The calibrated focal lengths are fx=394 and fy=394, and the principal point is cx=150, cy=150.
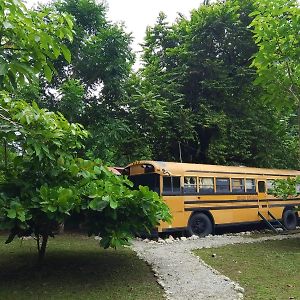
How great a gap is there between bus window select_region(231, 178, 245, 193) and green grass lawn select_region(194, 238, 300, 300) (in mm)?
2965

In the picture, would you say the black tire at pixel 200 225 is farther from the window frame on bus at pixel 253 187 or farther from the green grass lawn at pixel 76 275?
the green grass lawn at pixel 76 275

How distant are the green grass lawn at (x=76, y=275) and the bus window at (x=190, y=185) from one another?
3.58 m

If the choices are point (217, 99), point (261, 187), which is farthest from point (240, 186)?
point (217, 99)

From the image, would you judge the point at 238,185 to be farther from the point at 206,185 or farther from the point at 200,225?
the point at 200,225

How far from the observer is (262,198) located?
47.5ft

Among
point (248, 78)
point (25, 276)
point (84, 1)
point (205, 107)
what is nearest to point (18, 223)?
point (25, 276)

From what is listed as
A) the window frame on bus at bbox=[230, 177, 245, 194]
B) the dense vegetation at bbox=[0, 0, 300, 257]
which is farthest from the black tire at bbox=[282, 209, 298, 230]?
the window frame on bus at bbox=[230, 177, 245, 194]

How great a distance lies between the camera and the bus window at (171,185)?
11.4 m

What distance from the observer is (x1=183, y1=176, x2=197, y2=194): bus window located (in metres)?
12.0

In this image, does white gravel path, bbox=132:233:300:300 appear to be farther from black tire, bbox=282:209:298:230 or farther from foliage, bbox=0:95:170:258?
black tire, bbox=282:209:298:230

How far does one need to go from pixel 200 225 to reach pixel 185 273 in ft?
19.3

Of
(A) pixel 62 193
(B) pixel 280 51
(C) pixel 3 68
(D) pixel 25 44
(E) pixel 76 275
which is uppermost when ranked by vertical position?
(B) pixel 280 51

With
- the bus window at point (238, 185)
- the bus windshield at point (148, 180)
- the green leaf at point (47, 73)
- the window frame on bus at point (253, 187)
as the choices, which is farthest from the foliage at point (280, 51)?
the green leaf at point (47, 73)

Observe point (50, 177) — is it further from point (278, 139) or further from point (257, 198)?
point (278, 139)
